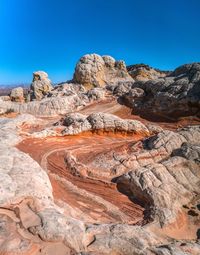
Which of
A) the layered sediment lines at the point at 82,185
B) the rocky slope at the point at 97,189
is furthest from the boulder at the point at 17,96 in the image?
the layered sediment lines at the point at 82,185

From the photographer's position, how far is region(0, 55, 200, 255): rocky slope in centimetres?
798

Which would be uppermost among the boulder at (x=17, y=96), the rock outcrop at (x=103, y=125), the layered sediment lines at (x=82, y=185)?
the boulder at (x=17, y=96)

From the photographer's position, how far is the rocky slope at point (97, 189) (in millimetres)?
7980

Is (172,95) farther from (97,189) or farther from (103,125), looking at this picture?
(97,189)

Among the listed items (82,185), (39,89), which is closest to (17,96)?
(39,89)

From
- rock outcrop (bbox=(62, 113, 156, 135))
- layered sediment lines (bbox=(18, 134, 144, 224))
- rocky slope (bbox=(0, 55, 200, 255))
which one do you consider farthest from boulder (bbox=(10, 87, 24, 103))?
layered sediment lines (bbox=(18, 134, 144, 224))

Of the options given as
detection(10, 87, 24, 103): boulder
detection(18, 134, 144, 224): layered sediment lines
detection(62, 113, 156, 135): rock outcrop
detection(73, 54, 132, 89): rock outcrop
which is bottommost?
detection(18, 134, 144, 224): layered sediment lines

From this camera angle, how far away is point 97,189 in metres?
12.8

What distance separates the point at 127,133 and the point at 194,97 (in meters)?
8.10

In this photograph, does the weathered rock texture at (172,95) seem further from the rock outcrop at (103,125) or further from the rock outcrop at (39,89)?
the rock outcrop at (39,89)

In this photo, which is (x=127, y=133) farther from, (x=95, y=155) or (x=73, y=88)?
(x=73, y=88)

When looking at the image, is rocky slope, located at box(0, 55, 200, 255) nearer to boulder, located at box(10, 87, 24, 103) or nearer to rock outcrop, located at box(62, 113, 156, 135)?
rock outcrop, located at box(62, 113, 156, 135)

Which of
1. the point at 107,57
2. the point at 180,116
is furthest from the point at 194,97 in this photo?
the point at 107,57

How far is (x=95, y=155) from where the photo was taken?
1595 cm
